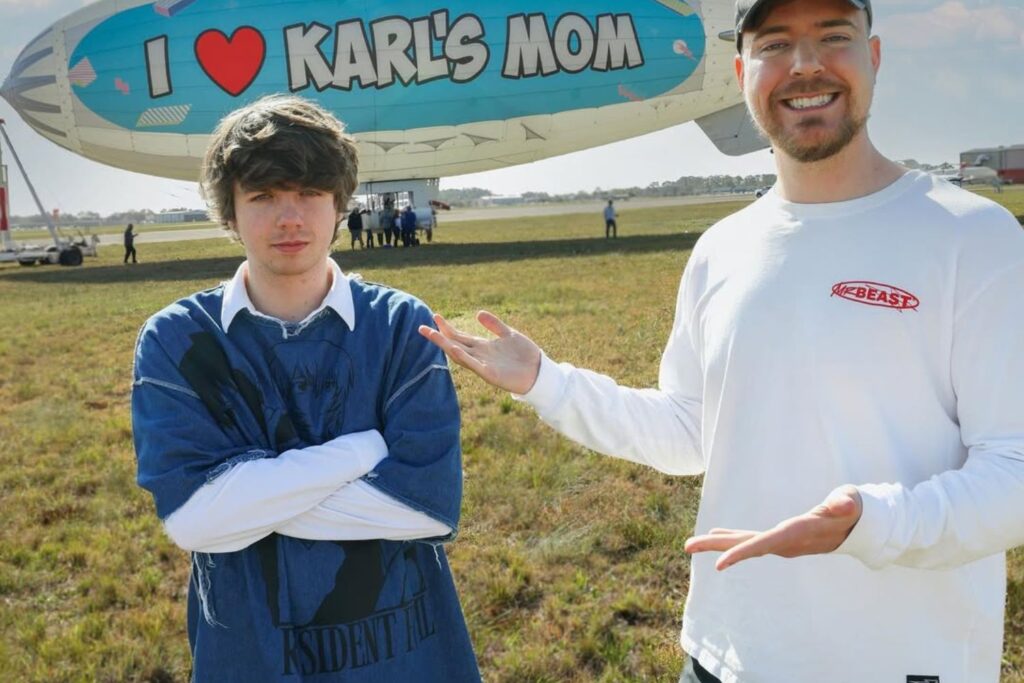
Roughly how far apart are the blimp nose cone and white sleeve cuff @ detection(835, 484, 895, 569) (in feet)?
81.1

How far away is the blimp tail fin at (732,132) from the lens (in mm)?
25219

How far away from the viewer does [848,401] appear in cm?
163

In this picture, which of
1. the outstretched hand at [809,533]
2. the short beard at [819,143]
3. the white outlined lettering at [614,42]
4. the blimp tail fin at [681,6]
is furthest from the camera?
the blimp tail fin at [681,6]

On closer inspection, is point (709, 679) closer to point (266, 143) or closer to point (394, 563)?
point (394, 563)

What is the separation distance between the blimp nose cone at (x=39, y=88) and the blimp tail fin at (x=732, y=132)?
56.6ft

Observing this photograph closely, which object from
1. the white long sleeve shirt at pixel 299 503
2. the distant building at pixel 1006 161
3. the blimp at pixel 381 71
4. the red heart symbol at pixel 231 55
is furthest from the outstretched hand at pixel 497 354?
the distant building at pixel 1006 161

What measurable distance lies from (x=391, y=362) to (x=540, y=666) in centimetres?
178

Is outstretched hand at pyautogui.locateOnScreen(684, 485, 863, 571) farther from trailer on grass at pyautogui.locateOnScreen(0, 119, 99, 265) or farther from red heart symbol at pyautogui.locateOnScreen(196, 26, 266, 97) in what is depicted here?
trailer on grass at pyautogui.locateOnScreen(0, 119, 99, 265)

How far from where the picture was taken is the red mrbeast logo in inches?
62.6

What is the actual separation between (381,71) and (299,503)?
72.3 feet

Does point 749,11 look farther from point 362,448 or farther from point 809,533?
point 362,448

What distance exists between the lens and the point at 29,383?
8703 millimetres

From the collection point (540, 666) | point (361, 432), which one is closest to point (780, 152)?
point (361, 432)

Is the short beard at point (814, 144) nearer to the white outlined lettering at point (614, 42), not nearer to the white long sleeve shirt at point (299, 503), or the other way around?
the white long sleeve shirt at point (299, 503)
